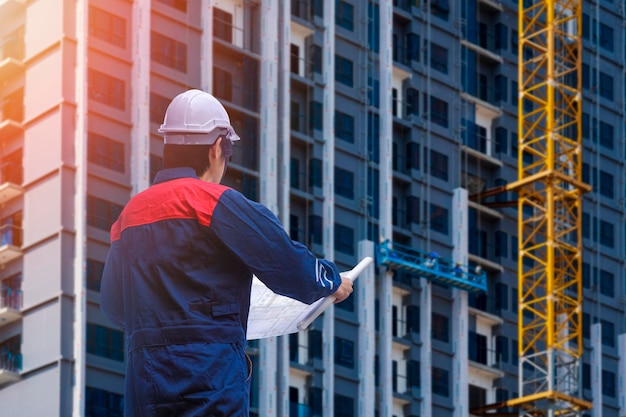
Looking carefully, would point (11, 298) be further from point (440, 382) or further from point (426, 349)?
point (440, 382)

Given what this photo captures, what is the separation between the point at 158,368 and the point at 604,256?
320 ft

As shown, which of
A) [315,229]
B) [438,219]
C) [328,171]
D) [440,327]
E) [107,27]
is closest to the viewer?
[107,27]

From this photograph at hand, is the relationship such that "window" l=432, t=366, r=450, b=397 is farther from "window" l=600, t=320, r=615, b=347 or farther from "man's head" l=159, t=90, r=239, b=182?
"man's head" l=159, t=90, r=239, b=182

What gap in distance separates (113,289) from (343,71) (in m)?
80.7

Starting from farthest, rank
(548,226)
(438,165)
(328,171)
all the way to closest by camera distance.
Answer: (548,226) → (438,165) → (328,171)

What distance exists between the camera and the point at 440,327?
9506 cm

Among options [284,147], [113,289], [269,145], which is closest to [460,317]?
[284,147]

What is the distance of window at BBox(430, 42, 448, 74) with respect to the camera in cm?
9769

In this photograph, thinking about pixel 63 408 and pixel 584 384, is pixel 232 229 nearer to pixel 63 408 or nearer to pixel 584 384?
pixel 63 408

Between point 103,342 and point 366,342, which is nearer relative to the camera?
point 103,342

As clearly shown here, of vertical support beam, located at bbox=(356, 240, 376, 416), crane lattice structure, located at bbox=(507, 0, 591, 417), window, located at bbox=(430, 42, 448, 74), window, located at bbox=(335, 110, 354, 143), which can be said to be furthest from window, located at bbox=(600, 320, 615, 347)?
window, located at bbox=(335, 110, 354, 143)

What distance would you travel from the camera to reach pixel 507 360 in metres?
99.1

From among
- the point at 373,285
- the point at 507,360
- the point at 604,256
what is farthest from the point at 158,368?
the point at 604,256

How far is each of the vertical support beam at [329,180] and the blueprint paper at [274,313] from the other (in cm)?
7377
